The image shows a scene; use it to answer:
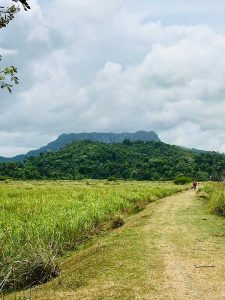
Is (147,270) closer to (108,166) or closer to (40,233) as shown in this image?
(40,233)

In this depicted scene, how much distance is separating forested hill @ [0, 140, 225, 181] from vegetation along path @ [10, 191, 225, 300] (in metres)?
95.0

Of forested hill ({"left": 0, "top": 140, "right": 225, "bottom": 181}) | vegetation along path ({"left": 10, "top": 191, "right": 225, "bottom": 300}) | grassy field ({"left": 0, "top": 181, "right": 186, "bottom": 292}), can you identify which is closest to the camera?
vegetation along path ({"left": 10, "top": 191, "right": 225, "bottom": 300})

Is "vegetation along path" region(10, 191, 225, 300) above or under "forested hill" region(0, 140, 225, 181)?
under

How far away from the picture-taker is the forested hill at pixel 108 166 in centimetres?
11925

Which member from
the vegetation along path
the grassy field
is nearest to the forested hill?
the grassy field

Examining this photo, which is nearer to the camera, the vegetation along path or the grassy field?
the vegetation along path

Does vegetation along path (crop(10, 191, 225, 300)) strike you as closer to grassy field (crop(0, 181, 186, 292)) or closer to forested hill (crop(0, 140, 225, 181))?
grassy field (crop(0, 181, 186, 292))

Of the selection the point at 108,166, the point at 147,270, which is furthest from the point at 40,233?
the point at 108,166

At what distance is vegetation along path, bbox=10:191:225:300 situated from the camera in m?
9.39

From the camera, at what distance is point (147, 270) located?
1089 cm

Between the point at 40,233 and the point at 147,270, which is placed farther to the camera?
the point at 40,233

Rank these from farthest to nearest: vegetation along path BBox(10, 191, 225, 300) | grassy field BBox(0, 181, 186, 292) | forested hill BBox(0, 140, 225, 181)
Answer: forested hill BBox(0, 140, 225, 181) → grassy field BBox(0, 181, 186, 292) → vegetation along path BBox(10, 191, 225, 300)

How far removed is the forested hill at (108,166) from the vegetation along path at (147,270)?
9499cm

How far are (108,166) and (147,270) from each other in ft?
413
